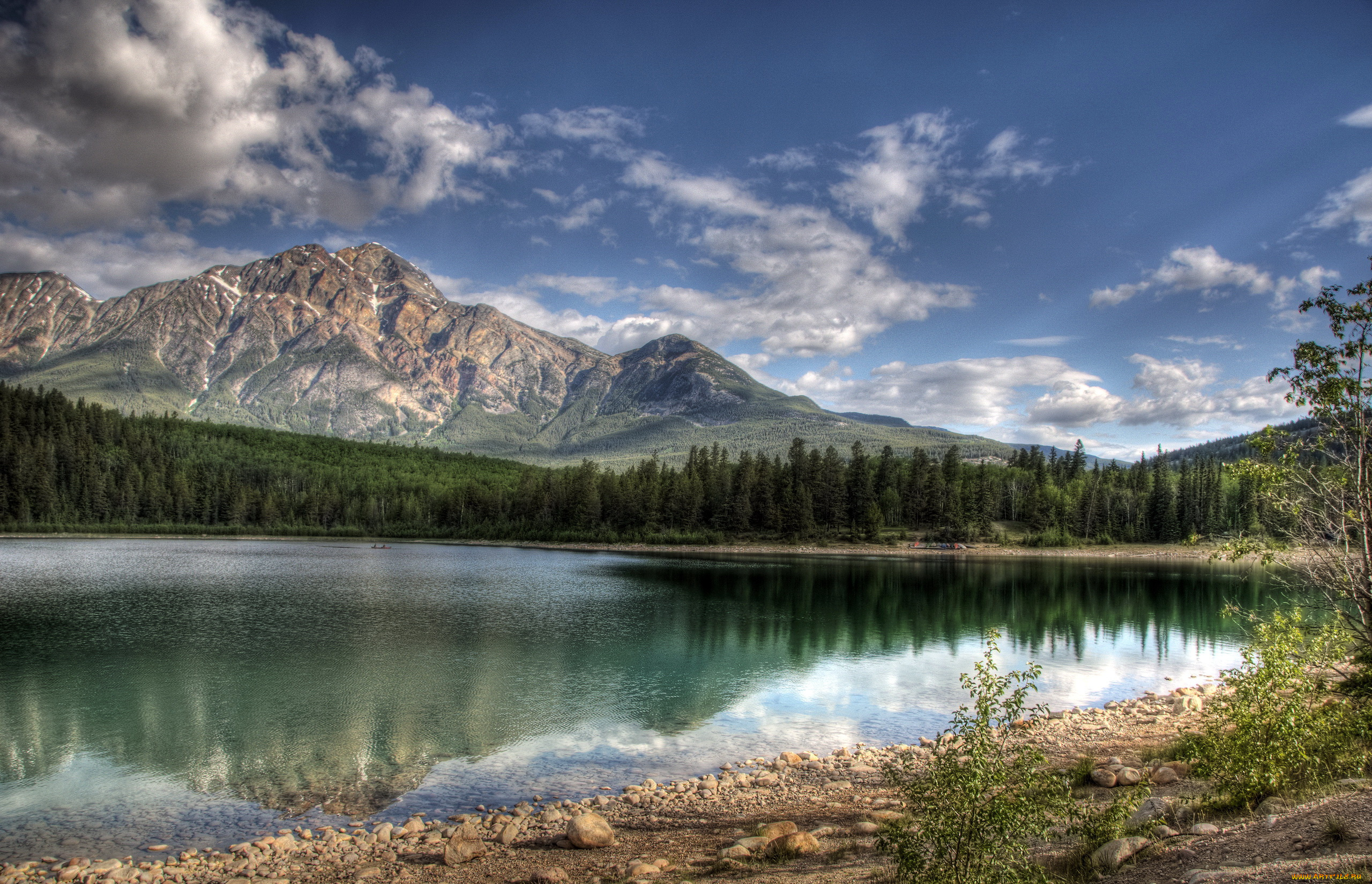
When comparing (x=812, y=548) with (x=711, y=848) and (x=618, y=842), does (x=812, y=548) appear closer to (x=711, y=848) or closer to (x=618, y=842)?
(x=618, y=842)

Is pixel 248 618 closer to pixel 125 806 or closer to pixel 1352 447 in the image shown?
pixel 125 806

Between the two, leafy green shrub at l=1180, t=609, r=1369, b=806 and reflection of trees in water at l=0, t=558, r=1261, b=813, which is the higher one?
leafy green shrub at l=1180, t=609, r=1369, b=806

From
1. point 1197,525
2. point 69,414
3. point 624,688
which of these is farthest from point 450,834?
point 69,414

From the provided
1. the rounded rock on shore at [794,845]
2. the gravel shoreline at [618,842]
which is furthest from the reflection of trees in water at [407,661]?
the rounded rock on shore at [794,845]

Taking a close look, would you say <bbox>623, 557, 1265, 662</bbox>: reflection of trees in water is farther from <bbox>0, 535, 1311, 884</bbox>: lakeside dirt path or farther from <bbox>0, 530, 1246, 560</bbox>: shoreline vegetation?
<bbox>0, 530, 1246, 560</bbox>: shoreline vegetation

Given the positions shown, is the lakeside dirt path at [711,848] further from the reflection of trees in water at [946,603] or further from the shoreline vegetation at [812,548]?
the shoreline vegetation at [812,548]

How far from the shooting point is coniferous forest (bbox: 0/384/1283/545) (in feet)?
393

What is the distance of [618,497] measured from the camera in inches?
5039

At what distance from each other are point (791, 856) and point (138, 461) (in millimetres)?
174771

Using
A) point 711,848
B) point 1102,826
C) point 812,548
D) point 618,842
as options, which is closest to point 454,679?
point 618,842

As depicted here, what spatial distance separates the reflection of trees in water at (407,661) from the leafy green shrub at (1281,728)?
14859 mm

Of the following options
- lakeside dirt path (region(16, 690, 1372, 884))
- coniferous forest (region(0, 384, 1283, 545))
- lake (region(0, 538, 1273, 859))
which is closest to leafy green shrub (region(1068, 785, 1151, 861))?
lakeside dirt path (region(16, 690, 1372, 884))

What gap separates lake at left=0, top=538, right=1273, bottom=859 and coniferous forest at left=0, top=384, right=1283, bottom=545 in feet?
182

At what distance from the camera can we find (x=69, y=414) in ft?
477
